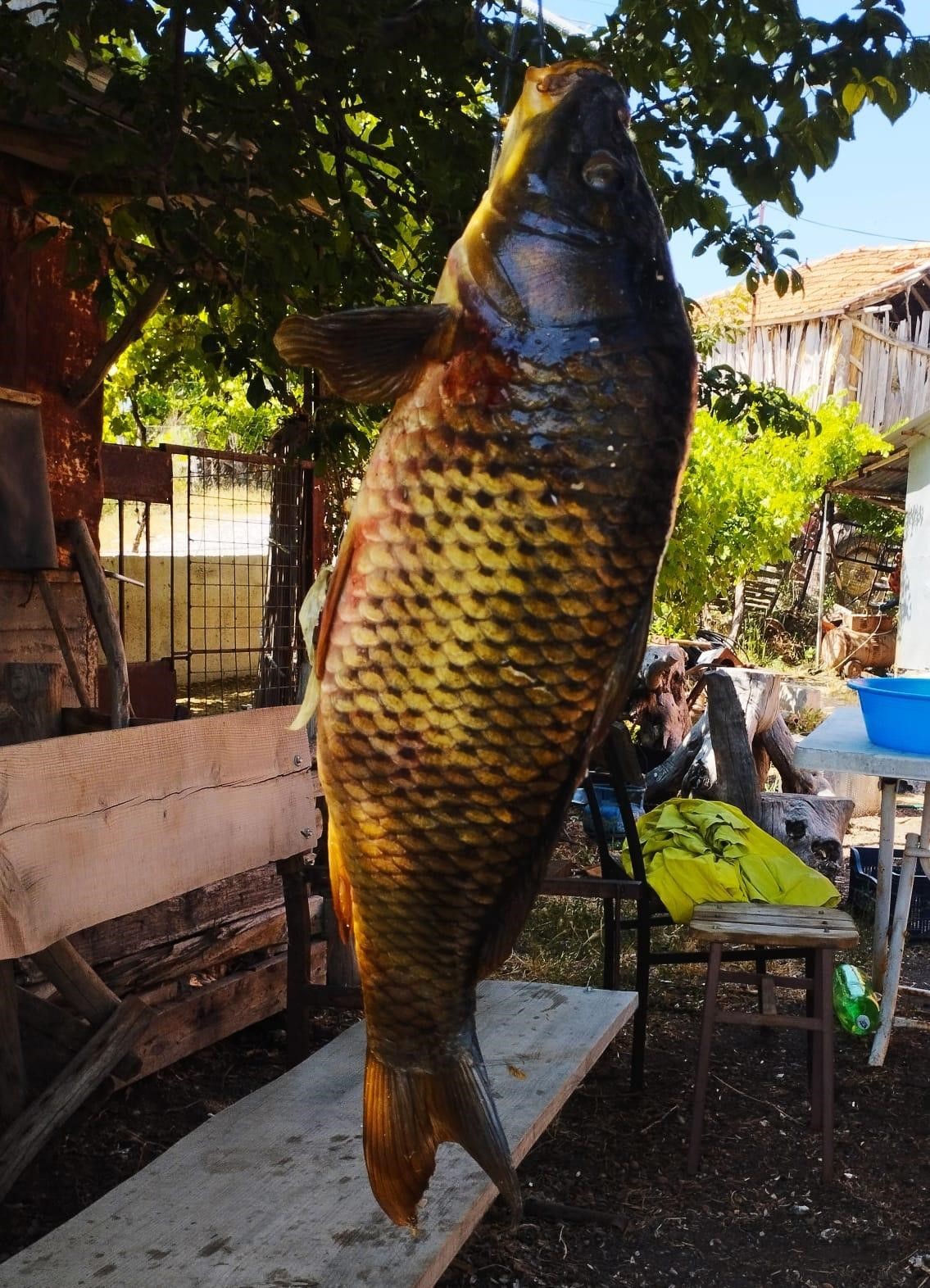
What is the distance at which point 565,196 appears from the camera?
118 cm

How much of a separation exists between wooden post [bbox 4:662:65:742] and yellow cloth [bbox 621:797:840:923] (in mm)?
2852

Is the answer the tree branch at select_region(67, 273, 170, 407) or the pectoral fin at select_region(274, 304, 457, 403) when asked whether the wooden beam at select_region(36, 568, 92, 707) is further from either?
the pectoral fin at select_region(274, 304, 457, 403)

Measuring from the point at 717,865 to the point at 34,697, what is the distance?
10.6 ft

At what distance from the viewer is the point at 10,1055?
3.31m

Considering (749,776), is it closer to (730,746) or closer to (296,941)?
(730,746)

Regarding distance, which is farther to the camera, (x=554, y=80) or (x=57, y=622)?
(x=57, y=622)

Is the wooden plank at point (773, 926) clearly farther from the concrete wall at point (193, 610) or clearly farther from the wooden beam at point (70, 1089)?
the concrete wall at point (193, 610)

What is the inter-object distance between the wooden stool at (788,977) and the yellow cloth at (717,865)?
1.57 ft

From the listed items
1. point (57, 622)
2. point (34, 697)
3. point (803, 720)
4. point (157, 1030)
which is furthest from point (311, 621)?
point (803, 720)

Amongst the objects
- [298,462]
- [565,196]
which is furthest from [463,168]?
[298,462]

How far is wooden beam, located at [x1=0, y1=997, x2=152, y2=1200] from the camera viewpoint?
3.19m

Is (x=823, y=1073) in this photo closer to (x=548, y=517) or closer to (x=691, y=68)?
(x=691, y=68)

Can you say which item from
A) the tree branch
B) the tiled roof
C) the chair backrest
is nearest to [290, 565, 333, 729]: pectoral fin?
the chair backrest

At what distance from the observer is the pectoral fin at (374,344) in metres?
1.16
